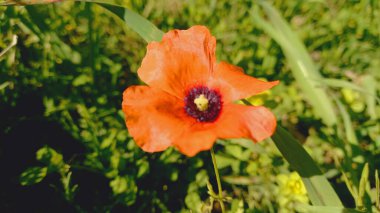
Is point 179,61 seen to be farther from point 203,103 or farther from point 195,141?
point 195,141

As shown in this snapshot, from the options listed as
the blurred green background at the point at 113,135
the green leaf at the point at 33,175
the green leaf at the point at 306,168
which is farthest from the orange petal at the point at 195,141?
the green leaf at the point at 33,175

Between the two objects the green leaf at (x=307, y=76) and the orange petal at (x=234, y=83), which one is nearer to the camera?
the orange petal at (x=234, y=83)

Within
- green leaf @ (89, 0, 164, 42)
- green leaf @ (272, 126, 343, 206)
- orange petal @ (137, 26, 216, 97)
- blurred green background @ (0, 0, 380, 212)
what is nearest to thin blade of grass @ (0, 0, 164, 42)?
green leaf @ (89, 0, 164, 42)

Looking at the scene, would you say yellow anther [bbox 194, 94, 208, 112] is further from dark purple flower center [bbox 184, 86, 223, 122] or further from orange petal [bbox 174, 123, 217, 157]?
orange petal [bbox 174, 123, 217, 157]

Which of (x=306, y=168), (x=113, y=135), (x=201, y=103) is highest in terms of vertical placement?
(x=201, y=103)

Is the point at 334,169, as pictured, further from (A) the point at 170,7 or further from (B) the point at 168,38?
(A) the point at 170,7

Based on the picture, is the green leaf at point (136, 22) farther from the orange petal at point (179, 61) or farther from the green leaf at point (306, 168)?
the green leaf at point (306, 168)

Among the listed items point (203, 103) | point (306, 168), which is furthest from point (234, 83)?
point (306, 168)
